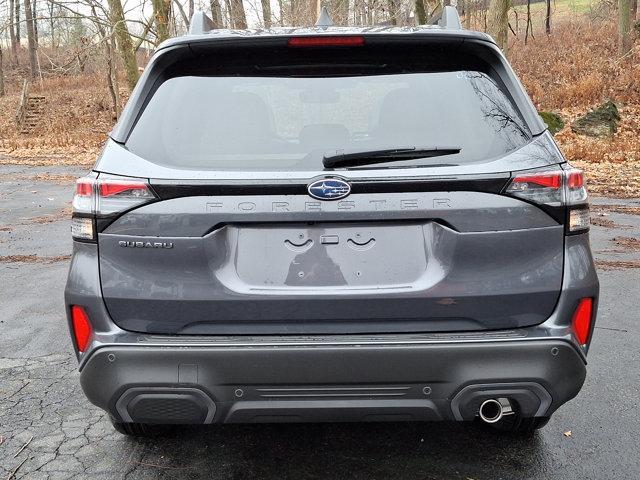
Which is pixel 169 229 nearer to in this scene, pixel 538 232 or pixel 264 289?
pixel 264 289

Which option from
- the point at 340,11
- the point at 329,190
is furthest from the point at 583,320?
the point at 340,11

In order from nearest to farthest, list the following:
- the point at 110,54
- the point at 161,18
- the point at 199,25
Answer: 1. the point at 199,25
2. the point at 161,18
3. the point at 110,54

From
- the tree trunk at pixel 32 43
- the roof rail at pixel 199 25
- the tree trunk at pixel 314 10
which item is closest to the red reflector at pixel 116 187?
the roof rail at pixel 199 25

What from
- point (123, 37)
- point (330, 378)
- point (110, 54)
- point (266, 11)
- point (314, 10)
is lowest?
point (330, 378)

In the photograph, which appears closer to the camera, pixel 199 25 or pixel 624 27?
pixel 199 25

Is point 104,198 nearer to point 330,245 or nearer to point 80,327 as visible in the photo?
point 80,327

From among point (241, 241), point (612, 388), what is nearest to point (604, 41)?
point (612, 388)

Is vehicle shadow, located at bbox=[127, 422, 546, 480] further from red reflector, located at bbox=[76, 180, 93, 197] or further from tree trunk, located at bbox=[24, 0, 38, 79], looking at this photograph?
tree trunk, located at bbox=[24, 0, 38, 79]

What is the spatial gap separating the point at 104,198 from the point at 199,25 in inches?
41.1

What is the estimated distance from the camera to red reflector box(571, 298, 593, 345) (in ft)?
7.45

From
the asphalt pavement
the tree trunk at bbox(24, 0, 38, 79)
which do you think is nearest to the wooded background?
the tree trunk at bbox(24, 0, 38, 79)

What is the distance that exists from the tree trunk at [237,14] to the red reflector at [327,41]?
96.2ft

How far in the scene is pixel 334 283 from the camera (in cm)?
219

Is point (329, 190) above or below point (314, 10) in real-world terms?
below
